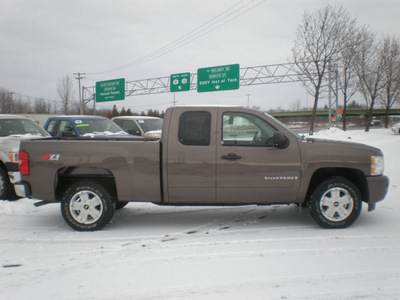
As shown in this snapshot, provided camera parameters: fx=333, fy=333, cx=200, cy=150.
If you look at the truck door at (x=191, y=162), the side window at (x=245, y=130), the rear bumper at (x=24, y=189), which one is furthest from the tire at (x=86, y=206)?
the side window at (x=245, y=130)

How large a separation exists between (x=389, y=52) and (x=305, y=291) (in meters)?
40.9

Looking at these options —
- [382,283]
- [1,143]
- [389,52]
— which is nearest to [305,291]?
[382,283]

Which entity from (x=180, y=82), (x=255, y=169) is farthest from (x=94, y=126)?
(x=180, y=82)

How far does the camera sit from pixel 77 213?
15.9 ft

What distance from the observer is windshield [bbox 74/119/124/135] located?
34.7 feet

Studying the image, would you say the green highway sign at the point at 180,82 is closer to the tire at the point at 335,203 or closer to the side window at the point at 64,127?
the side window at the point at 64,127

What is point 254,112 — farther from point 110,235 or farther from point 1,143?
point 1,143

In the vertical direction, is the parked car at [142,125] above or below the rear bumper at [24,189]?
above

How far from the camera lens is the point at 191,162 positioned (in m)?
4.70

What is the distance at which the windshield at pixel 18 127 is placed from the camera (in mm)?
8397

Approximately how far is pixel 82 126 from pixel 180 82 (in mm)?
20551

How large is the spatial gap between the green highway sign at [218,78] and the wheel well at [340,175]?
2280 cm

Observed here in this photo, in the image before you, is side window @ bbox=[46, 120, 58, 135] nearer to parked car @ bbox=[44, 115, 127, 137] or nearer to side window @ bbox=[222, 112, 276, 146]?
parked car @ bbox=[44, 115, 127, 137]

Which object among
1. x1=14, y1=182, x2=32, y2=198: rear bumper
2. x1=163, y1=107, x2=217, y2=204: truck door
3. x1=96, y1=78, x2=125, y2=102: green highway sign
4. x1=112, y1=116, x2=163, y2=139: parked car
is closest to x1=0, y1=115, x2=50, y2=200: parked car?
x1=14, y1=182, x2=32, y2=198: rear bumper
